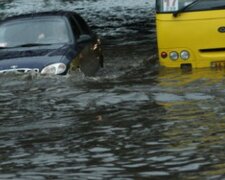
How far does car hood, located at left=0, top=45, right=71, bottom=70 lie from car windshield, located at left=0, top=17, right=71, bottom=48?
403mm

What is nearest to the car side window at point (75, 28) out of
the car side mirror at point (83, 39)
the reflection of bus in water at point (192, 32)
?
the car side mirror at point (83, 39)

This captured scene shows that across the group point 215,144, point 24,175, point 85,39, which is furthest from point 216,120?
point 85,39

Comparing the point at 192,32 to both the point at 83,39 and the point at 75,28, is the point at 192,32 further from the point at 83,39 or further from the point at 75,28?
the point at 75,28

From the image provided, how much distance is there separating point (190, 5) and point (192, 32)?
19.0 inches

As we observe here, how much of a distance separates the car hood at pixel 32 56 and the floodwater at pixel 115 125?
212mm

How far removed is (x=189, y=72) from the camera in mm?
12734

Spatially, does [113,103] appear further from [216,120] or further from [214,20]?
[214,20]

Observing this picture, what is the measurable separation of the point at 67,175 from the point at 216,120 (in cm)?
263

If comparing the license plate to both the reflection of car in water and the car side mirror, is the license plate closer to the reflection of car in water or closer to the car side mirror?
the reflection of car in water

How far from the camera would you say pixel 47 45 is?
42.9 feet

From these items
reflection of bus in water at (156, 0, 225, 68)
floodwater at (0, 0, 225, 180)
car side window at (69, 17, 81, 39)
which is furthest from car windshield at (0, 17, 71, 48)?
reflection of bus in water at (156, 0, 225, 68)

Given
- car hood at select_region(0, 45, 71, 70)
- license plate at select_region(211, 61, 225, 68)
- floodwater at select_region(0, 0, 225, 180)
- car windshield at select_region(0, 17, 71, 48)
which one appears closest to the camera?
floodwater at select_region(0, 0, 225, 180)

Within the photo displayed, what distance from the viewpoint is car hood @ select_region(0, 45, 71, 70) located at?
12.1m

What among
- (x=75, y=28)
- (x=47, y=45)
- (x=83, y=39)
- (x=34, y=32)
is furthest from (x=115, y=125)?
(x=75, y=28)
